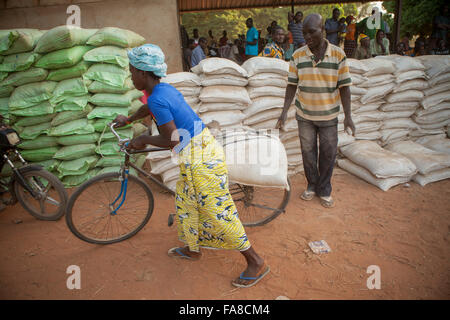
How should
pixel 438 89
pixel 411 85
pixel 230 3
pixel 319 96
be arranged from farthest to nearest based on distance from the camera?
pixel 230 3 < pixel 438 89 < pixel 411 85 < pixel 319 96

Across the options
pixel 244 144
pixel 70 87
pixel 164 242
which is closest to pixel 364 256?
pixel 244 144

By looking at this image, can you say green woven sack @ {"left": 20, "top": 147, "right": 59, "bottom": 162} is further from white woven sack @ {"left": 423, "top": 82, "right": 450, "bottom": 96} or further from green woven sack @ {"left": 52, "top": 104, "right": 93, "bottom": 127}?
white woven sack @ {"left": 423, "top": 82, "right": 450, "bottom": 96}

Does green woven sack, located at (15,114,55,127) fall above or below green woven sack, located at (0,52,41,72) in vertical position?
below

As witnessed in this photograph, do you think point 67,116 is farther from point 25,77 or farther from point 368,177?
point 368,177

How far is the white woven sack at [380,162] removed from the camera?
11.2 feet

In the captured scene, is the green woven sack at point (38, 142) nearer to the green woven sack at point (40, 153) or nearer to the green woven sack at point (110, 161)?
the green woven sack at point (40, 153)

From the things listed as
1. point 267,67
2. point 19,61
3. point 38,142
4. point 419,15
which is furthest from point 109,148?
point 419,15

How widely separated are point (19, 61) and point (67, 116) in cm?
83

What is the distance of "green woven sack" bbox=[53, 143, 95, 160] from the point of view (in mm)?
3477

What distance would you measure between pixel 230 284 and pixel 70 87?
3.02m

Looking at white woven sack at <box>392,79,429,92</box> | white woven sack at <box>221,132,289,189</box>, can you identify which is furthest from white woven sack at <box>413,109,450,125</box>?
white woven sack at <box>221,132,289,189</box>

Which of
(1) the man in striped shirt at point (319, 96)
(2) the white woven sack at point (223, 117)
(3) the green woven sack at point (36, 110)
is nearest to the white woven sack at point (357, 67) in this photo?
(1) the man in striped shirt at point (319, 96)

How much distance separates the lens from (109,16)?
5602 mm

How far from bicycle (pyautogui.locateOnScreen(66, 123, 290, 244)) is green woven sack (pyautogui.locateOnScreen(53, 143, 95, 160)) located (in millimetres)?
790
